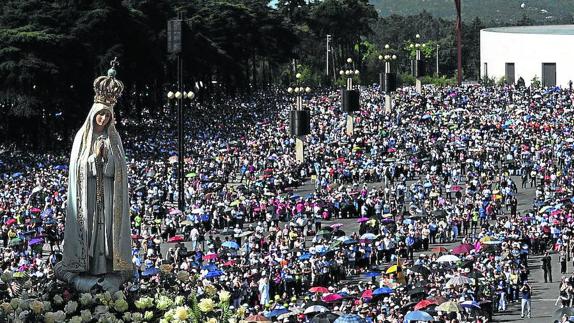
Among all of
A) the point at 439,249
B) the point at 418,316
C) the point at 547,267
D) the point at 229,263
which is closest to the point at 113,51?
the point at 439,249

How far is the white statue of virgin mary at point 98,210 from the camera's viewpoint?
15461 mm

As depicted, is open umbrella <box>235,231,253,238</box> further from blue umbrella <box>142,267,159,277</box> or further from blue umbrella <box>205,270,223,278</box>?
blue umbrella <box>142,267,159,277</box>

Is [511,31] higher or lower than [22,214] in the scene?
higher

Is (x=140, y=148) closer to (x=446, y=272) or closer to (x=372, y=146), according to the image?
(x=372, y=146)

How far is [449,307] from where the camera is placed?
96.4 feet

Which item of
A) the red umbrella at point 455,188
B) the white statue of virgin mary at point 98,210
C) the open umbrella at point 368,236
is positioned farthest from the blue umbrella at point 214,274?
the red umbrella at point 455,188

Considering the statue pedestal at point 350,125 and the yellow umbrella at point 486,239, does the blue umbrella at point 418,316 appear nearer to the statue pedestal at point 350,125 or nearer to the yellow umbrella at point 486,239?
the yellow umbrella at point 486,239

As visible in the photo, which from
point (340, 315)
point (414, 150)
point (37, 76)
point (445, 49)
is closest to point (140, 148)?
point (37, 76)

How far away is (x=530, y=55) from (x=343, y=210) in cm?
6459

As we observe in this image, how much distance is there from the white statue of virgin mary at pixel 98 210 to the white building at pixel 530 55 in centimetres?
9449

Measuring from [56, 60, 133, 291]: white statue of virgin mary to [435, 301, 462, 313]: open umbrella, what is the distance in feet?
48.0

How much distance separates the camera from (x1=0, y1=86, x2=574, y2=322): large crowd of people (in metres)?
32.0

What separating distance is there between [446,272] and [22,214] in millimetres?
18261

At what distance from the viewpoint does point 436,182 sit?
55.7 metres
